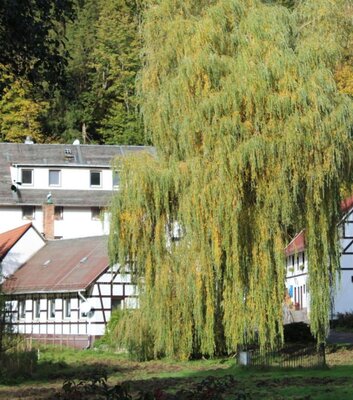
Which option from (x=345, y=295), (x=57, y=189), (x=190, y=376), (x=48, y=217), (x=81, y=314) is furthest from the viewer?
(x=57, y=189)

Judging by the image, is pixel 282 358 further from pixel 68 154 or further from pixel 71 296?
pixel 68 154

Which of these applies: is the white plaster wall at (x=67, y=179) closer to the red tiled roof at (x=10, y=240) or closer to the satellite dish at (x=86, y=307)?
the red tiled roof at (x=10, y=240)

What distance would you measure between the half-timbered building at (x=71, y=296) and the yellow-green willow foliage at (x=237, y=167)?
10297 millimetres

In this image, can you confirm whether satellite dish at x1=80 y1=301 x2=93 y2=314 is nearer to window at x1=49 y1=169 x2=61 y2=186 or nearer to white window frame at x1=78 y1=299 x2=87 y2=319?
white window frame at x1=78 y1=299 x2=87 y2=319

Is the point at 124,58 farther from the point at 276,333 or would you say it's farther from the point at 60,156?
the point at 276,333

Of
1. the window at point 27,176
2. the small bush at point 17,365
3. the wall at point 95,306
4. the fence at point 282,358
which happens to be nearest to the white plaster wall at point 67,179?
the window at point 27,176

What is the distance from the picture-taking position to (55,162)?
6512 cm

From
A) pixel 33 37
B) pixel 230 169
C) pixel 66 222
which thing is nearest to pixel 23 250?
pixel 66 222

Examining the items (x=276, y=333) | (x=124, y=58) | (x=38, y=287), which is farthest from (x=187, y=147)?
(x=124, y=58)

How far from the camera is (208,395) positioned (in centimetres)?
1090

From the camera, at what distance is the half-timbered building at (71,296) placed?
139 ft

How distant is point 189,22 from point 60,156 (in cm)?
3643

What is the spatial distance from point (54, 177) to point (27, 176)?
5.86 ft

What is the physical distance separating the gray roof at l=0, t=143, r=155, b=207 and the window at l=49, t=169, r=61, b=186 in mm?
479
